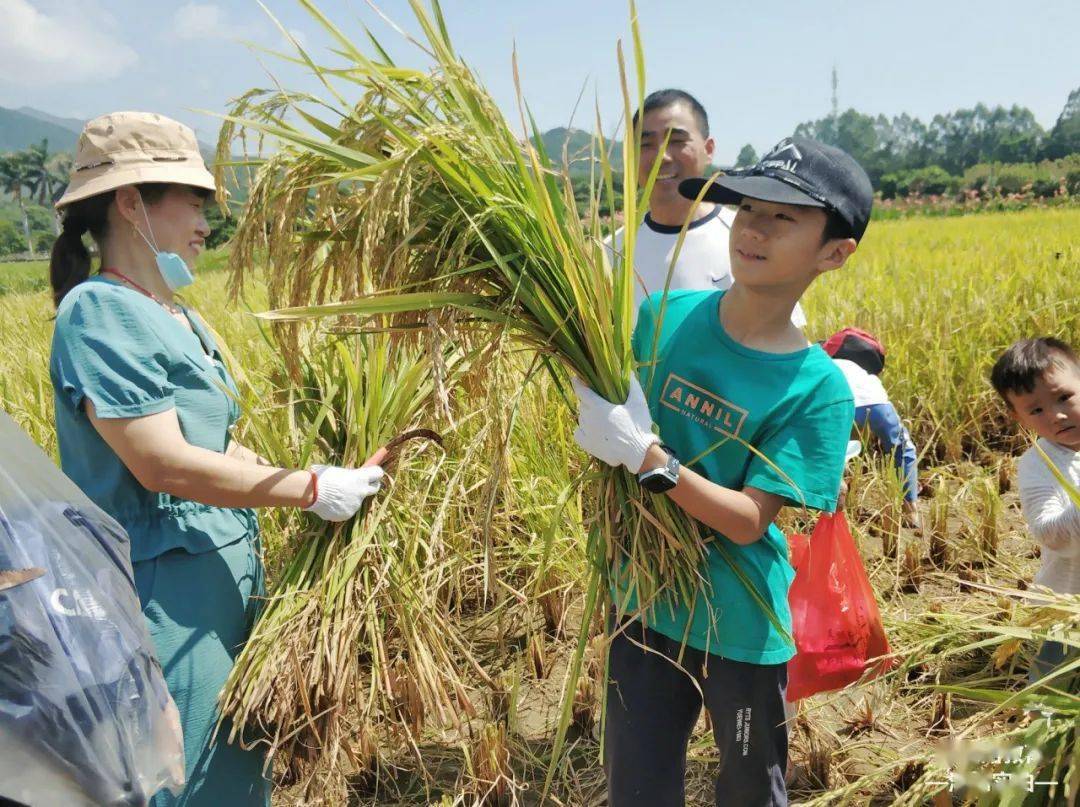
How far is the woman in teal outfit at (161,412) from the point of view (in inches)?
52.4

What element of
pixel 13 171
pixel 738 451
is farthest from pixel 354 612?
pixel 13 171

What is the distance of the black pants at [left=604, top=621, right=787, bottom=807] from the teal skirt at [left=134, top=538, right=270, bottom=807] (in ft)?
2.53

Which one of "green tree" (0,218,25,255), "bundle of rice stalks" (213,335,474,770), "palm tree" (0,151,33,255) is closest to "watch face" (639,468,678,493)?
"bundle of rice stalks" (213,335,474,770)

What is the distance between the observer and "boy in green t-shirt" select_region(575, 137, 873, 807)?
4.44ft

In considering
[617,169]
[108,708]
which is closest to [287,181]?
[617,169]

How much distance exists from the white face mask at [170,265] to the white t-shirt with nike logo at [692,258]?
53.0 inches

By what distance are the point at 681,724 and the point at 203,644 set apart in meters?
0.94

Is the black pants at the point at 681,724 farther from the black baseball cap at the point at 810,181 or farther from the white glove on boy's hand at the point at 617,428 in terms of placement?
the black baseball cap at the point at 810,181

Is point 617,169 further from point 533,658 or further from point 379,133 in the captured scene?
point 533,658

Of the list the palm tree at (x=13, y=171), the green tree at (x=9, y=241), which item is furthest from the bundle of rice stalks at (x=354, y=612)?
the green tree at (x=9, y=241)

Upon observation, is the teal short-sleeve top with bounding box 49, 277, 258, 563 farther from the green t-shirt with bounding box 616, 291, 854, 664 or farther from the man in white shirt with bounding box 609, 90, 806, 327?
the man in white shirt with bounding box 609, 90, 806, 327

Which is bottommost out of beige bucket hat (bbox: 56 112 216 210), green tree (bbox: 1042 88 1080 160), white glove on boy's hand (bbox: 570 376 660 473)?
white glove on boy's hand (bbox: 570 376 660 473)

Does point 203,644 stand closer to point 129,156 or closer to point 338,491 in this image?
point 338,491

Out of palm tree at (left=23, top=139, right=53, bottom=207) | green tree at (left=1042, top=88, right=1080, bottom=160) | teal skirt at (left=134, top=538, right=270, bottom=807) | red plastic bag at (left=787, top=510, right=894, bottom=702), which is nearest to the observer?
teal skirt at (left=134, top=538, right=270, bottom=807)
